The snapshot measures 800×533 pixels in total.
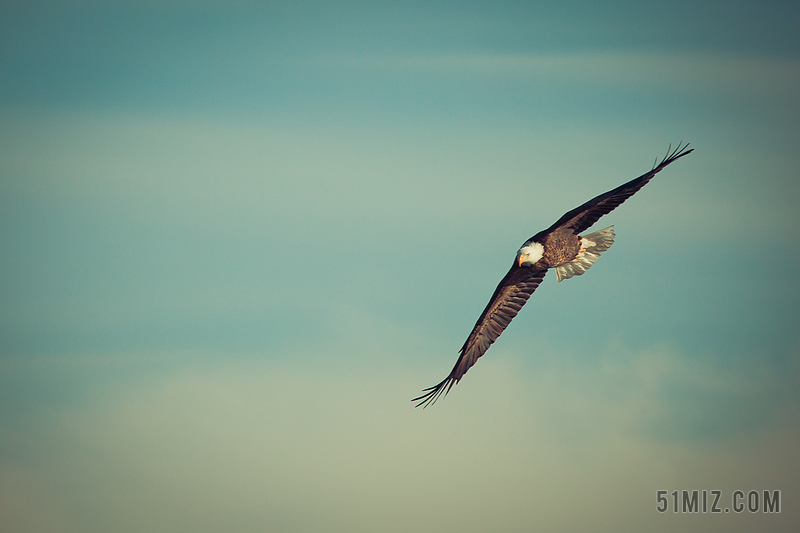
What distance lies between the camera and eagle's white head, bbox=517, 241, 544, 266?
13.1 meters

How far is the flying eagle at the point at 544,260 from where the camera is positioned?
41.4 ft

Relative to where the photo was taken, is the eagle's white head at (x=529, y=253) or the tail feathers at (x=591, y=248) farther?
the tail feathers at (x=591, y=248)

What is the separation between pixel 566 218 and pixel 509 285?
6.69 feet

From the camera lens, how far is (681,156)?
38.7 feet

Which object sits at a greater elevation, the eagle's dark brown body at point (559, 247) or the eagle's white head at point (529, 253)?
the eagle's dark brown body at point (559, 247)

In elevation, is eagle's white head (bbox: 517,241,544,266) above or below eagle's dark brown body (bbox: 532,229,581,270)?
below

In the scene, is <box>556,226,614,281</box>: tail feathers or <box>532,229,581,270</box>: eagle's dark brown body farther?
<box>556,226,614,281</box>: tail feathers

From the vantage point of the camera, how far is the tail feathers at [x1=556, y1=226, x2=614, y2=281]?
13.8 meters

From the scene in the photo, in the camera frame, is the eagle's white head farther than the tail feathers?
No

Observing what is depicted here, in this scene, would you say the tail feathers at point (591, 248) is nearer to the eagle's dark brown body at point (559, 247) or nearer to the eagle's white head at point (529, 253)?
the eagle's dark brown body at point (559, 247)

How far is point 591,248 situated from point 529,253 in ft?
4.89

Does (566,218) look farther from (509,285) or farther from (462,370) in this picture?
(462,370)

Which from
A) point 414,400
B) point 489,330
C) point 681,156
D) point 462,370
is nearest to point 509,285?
point 489,330

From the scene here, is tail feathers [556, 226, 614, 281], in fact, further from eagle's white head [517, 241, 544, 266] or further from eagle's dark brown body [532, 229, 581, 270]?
eagle's white head [517, 241, 544, 266]
